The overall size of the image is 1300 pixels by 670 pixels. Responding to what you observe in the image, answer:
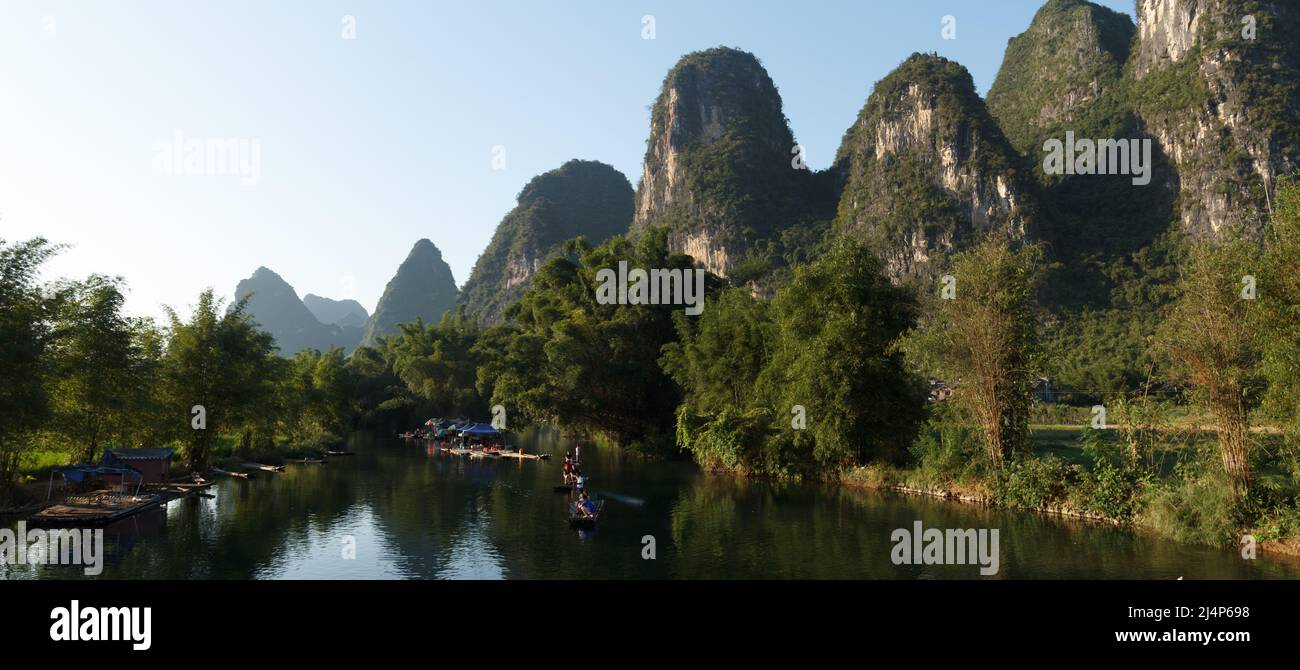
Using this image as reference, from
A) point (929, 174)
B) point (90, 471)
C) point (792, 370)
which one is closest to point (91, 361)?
point (90, 471)

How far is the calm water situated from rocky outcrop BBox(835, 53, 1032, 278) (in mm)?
107612

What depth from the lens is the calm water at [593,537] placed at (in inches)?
794

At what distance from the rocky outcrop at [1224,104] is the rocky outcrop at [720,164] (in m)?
69.5

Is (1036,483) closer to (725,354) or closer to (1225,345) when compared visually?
(1225,345)

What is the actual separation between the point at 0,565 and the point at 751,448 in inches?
1284

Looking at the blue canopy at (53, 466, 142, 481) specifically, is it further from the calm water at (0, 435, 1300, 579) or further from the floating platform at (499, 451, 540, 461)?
the floating platform at (499, 451, 540, 461)

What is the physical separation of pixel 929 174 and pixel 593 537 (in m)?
135

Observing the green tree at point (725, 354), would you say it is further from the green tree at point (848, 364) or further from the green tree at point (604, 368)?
the green tree at point (848, 364)

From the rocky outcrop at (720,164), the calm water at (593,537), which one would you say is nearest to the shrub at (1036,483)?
the calm water at (593,537)

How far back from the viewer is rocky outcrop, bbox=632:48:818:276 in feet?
528

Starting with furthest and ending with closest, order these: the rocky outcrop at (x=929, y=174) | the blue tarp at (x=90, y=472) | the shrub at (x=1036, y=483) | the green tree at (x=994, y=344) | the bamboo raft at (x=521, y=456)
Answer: the rocky outcrop at (x=929, y=174)
the bamboo raft at (x=521, y=456)
the green tree at (x=994, y=344)
the blue tarp at (x=90, y=472)
the shrub at (x=1036, y=483)

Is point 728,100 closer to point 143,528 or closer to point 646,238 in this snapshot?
point 646,238

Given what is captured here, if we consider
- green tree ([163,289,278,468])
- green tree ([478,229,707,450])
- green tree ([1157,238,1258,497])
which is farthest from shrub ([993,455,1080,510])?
green tree ([163,289,278,468])

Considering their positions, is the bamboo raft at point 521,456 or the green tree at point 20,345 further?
the bamboo raft at point 521,456
